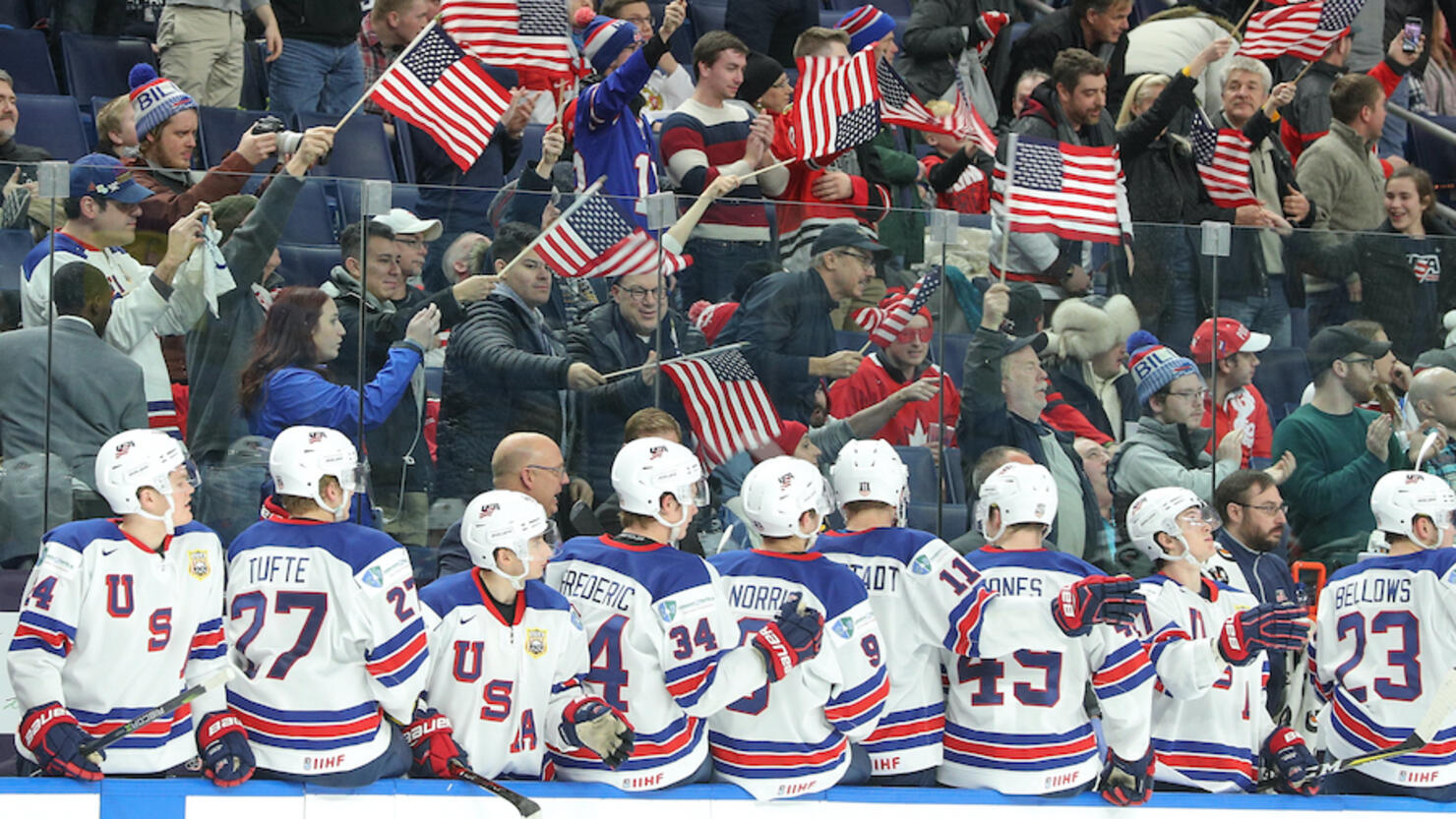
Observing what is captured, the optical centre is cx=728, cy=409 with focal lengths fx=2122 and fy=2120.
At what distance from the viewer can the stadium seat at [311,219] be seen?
7699mm

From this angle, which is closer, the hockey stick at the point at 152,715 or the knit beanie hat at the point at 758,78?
the hockey stick at the point at 152,715

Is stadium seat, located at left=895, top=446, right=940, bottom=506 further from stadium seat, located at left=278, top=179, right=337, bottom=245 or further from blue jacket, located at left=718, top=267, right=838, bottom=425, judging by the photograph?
stadium seat, located at left=278, top=179, right=337, bottom=245

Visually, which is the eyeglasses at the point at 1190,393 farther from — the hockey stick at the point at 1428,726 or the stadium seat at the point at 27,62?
the stadium seat at the point at 27,62

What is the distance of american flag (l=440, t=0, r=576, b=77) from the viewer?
899cm

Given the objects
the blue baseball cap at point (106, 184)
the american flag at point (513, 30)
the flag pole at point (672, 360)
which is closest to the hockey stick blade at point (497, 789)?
the flag pole at point (672, 360)

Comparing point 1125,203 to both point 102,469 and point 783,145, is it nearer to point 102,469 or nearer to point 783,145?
point 783,145

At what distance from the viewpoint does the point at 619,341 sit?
315 inches

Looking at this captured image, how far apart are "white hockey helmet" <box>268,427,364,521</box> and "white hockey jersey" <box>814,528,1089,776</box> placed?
1.65m

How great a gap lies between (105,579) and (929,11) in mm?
6041

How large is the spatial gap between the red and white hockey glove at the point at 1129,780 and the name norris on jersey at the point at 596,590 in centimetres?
177

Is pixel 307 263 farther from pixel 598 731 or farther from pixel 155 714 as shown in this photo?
pixel 598 731

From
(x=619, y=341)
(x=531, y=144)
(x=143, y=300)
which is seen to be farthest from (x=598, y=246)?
(x=531, y=144)

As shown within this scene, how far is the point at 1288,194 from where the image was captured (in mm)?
10445

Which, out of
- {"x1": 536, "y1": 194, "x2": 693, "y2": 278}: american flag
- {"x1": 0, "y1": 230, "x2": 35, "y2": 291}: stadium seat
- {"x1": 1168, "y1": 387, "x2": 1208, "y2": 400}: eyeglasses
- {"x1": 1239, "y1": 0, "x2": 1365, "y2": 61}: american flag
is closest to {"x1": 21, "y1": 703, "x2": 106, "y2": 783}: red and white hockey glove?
{"x1": 0, "y1": 230, "x2": 35, "y2": 291}: stadium seat
